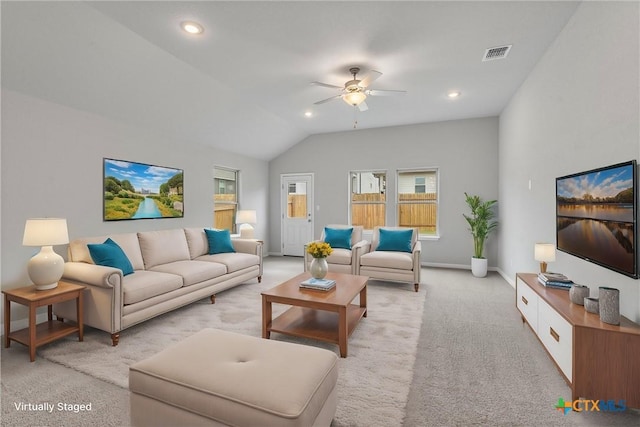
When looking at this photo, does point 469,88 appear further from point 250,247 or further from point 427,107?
point 250,247

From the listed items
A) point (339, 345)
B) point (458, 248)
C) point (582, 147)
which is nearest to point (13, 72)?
point (339, 345)

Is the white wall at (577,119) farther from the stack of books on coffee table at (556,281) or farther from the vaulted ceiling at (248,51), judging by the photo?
the vaulted ceiling at (248,51)

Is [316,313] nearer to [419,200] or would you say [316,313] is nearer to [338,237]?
[338,237]

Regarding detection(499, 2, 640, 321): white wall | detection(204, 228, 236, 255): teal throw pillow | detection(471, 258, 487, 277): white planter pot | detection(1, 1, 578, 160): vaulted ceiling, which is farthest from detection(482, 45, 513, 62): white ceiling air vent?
detection(204, 228, 236, 255): teal throw pillow

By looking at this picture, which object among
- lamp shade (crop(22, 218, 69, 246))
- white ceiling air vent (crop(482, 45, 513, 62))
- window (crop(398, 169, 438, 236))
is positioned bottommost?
lamp shade (crop(22, 218, 69, 246))

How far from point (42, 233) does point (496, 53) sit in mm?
4857

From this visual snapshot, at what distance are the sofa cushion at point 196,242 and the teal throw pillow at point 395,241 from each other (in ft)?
9.27

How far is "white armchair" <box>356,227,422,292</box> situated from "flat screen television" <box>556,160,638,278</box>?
1.97 meters

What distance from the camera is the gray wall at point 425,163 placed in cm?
594

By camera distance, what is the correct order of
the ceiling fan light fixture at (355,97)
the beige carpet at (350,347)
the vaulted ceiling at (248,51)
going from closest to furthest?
the beige carpet at (350,347)
the vaulted ceiling at (248,51)
the ceiling fan light fixture at (355,97)

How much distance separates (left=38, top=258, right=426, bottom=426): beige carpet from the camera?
1981 mm

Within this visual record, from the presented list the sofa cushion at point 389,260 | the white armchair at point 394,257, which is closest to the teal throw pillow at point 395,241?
the white armchair at point 394,257

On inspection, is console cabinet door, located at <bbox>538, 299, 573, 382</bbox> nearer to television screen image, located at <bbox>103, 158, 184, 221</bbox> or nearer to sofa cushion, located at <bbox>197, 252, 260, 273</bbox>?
sofa cushion, located at <bbox>197, 252, 260, 273</bbox>

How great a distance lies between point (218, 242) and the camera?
4762 millimetres
